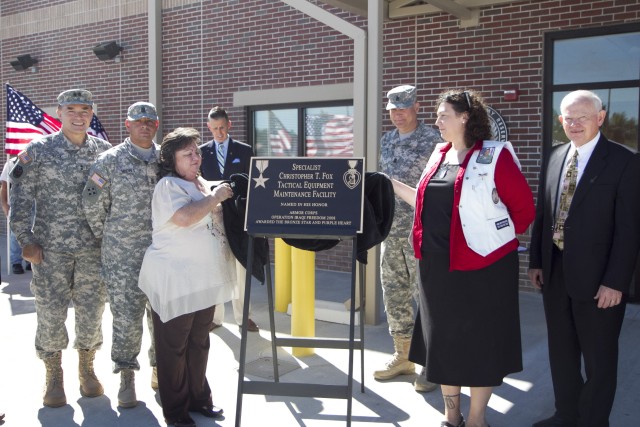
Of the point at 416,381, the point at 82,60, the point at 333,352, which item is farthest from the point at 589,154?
the point at 82,60

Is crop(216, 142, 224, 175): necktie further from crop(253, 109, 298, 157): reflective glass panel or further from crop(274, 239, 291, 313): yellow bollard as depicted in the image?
crop(253, 109, 298, 157): reflective glass panel

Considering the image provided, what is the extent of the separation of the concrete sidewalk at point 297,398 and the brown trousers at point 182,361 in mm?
155

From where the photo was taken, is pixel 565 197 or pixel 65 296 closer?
pixel 565 197

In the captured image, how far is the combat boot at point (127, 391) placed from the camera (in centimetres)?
409

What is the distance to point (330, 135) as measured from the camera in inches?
340

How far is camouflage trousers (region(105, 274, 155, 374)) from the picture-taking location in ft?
13.2

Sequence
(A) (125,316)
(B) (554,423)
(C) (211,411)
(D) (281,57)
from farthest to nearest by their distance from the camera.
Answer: (D) (281,57), (A) (125,316), (C) (211,411), (B) (554,423)

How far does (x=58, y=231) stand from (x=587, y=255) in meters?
3.06

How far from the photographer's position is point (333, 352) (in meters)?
5.30

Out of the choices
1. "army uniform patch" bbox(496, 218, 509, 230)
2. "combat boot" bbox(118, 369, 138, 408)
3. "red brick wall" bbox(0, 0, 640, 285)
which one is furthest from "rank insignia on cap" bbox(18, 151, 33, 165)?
"red brick wall" bbox(0, 0, 640, 285)

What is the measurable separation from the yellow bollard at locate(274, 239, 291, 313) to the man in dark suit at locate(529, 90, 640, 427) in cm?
318

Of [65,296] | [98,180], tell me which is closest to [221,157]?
[98,180]

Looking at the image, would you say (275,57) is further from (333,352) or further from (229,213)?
(229,213)

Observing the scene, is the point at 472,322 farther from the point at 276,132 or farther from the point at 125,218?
the point at 276,132
